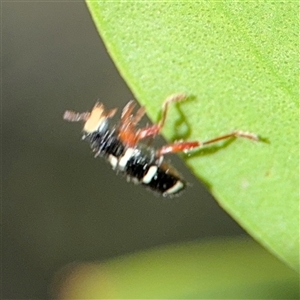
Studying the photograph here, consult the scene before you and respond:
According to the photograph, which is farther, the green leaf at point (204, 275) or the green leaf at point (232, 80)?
the green leaf at point (204, 275)

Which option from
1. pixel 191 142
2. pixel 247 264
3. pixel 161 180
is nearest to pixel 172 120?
pixel 191 142

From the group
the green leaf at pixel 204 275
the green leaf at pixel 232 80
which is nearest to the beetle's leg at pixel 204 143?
the green leaf at pixel 232 80

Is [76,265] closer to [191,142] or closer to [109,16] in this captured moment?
[191,142]

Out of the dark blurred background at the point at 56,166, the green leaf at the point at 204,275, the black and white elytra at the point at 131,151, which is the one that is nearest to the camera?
the black and white elytra at the point at 131,151

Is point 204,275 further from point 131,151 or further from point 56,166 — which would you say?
point 56,166

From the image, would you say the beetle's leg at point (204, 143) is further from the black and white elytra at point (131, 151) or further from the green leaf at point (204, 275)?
the green leaf at point (204, 275)

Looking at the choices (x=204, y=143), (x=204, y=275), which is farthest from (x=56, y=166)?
(x=204, y=143)

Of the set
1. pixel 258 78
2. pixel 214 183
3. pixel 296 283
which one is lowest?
pixel 296 283
